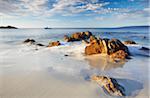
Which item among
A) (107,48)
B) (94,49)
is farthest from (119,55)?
(94,49)

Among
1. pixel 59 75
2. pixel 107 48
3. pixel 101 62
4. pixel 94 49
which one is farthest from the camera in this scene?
pixel 94 49

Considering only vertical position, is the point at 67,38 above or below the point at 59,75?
above

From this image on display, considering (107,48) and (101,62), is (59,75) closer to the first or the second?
(101,62)

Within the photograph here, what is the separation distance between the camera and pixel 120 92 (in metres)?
1.86

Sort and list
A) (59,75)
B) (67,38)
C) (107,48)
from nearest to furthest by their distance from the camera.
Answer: (59,75) < (107,48) < (67,38)

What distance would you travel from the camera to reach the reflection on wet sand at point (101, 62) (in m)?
2.64

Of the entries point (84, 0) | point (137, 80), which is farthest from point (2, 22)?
point (137, 80)

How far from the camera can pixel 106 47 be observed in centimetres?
313

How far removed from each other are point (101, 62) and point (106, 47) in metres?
0.42

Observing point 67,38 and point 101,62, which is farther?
point 67,38

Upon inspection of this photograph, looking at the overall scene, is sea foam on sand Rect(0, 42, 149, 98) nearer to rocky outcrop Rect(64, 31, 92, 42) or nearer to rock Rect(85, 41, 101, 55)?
rock Rect(85, 41, 101, 55)

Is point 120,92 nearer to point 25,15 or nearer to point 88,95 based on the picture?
point 88,95

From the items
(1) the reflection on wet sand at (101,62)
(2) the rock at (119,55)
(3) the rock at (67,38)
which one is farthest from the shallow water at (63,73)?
(3) the rock at (67,38)

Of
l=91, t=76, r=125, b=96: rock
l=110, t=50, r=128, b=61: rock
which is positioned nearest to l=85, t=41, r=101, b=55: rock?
l=110, t=50, r=128, b=61: rock
